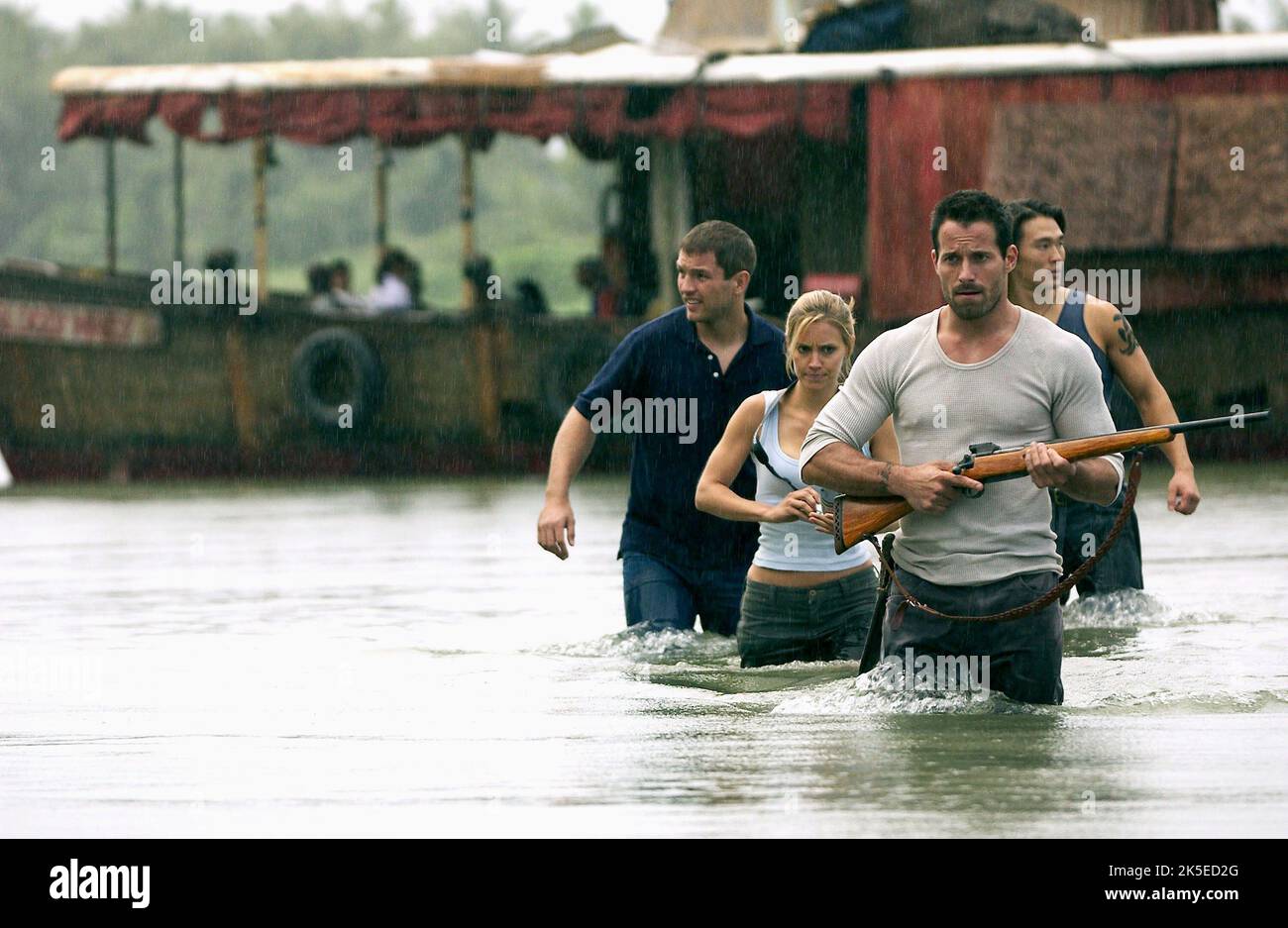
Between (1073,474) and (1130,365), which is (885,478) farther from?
(1130,365)

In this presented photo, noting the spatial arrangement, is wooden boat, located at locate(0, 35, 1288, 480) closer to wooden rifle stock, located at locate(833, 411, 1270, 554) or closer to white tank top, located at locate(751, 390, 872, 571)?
white tank top, located at locate(751, 390, 872, 571)

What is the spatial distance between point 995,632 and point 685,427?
2227 millimetres

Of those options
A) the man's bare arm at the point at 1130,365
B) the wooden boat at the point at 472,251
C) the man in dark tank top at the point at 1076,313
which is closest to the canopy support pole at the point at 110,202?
the wooden boat at the point at 472,251

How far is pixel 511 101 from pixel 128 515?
17.6 feet

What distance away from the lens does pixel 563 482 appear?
356 inches

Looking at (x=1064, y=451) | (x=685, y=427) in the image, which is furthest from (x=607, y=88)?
(x=1064, y=451)

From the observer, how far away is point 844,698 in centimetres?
783

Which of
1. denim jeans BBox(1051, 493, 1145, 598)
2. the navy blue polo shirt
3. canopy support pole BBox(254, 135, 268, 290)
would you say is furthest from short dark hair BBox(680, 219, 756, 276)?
canopy support pole BBox(254, 135, 268, 290)

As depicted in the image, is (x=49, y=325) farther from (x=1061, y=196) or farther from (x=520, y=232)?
(x=520, y=232)

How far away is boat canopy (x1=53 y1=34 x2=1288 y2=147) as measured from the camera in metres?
20.9

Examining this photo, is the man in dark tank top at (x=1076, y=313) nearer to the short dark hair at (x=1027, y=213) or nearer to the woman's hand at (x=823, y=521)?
the short dark hair at (x=1027, y=213)

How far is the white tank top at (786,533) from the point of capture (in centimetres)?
837

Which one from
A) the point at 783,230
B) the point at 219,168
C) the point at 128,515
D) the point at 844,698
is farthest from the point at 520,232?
the point at 844,698

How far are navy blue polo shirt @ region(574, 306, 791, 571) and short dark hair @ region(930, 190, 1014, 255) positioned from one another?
89.6 inches
